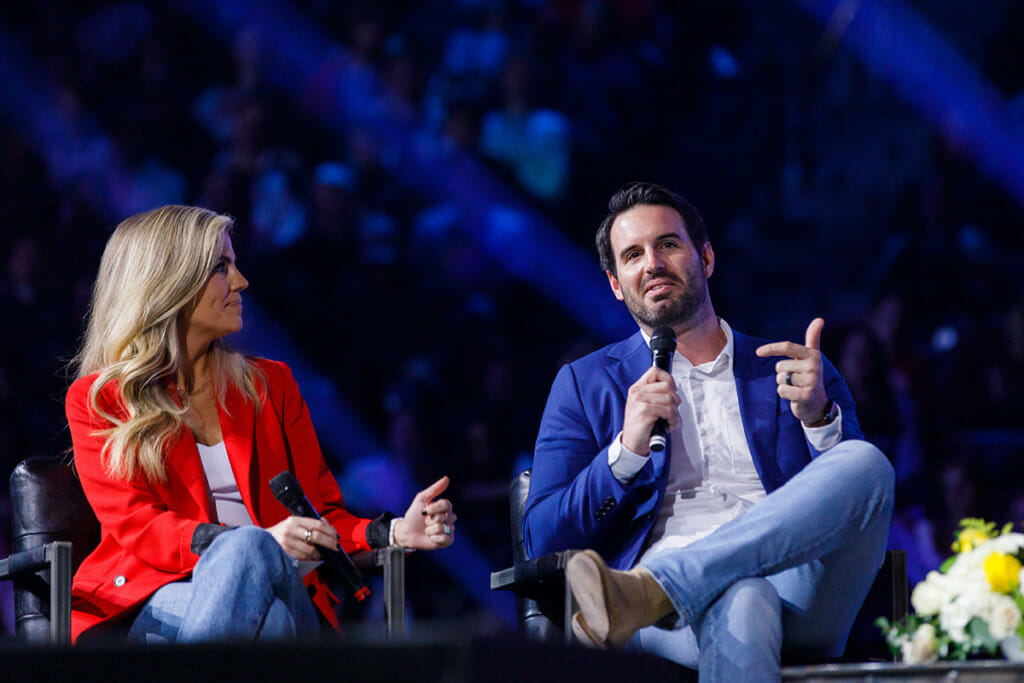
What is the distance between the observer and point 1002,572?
1.39 metres

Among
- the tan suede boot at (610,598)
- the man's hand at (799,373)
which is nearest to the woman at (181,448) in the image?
the tan suede boot at (610,598)

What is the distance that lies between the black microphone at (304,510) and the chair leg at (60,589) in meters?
0.34

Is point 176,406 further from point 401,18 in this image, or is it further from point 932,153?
point 932,153

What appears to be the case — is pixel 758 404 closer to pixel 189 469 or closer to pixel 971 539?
pixel 971 539

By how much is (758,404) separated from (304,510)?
897 mm

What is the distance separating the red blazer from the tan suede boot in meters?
0.56

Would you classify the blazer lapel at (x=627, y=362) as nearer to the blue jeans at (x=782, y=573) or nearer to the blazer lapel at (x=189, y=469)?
the blue jeans at (x=782, y=573)

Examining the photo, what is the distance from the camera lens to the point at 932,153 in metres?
4.43

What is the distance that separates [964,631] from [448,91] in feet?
10.7

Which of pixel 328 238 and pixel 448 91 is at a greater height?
pixel 448 91

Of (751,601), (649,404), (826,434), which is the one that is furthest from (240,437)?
(826,434)

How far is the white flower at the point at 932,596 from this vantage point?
1423 mm

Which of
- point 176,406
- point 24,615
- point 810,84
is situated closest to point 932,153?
point 810,84

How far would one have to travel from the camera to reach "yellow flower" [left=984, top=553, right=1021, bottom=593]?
54.4 inches
